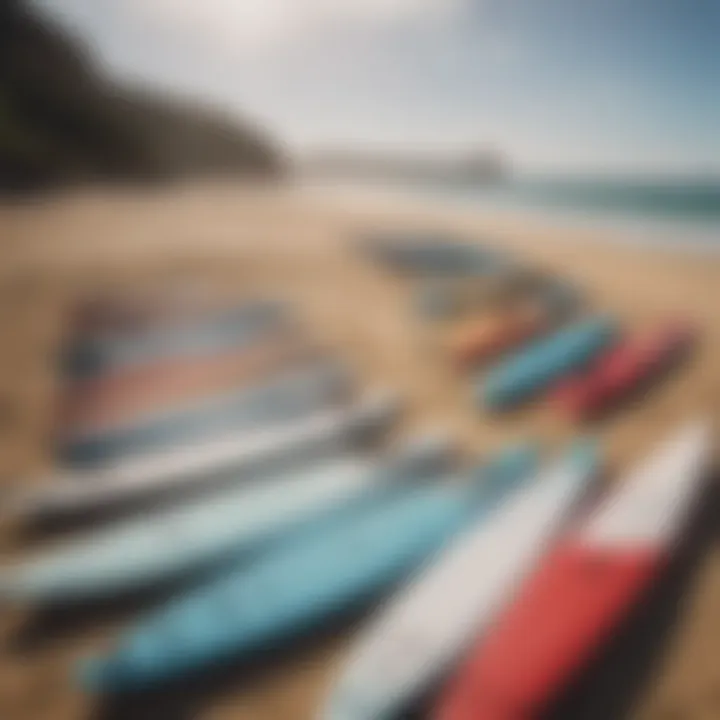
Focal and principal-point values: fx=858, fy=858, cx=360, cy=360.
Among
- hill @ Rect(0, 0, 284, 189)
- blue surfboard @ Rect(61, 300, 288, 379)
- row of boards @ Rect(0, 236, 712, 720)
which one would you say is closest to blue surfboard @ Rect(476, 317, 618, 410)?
row of boards @ Rect(0, 236, 712, 720)

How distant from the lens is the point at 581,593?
108 centimetres

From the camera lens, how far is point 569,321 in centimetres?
141

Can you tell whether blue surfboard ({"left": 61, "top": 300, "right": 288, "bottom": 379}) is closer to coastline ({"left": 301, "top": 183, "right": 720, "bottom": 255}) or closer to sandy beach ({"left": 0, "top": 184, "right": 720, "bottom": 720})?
sandy beach ({"left": 0, "top": 184, "right": 720, "bottom": 720})

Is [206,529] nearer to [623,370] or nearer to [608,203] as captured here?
[623,370]

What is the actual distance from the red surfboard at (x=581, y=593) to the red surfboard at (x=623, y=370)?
4.2 inches

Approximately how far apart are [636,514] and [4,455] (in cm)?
87

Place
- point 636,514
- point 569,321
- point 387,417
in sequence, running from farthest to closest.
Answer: point 569,321, point 387,417, point 636,514

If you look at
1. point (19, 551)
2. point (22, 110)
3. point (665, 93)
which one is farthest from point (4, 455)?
point (665, 93)

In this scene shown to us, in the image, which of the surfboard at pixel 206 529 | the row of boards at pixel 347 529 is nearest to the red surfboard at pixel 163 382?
the row of boards at pixel 347 529

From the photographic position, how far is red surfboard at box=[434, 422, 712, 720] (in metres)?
0.97

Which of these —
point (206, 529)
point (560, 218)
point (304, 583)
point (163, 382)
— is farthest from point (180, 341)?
point (560, 218)

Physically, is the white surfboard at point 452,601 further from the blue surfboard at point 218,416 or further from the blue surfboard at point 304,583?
the blue surfboard at point 218,416

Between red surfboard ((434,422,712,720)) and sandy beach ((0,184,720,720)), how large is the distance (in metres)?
0.06

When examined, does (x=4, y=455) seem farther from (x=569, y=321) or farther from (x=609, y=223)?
(x=609, y=223)
